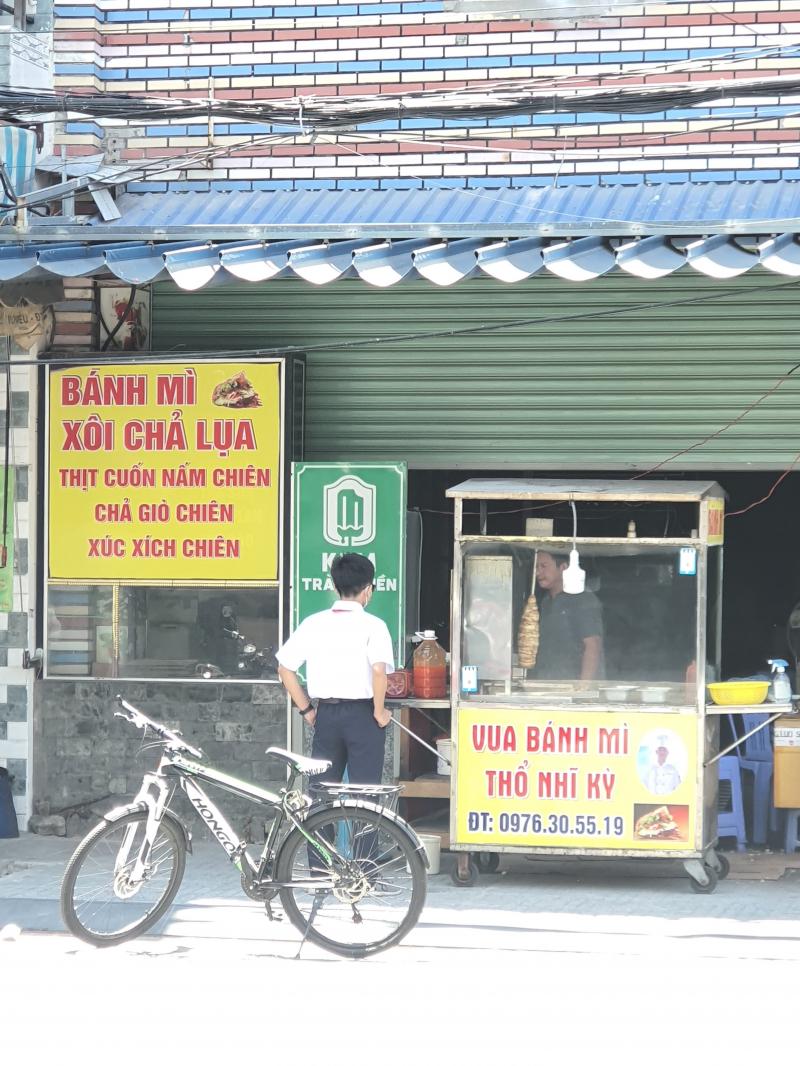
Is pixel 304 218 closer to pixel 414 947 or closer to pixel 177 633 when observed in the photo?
pixel 177 633

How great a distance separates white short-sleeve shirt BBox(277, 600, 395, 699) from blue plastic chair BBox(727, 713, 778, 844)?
10.3 ft

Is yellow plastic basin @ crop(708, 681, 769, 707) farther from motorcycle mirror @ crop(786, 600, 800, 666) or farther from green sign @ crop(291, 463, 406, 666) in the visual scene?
green sign @ crop(291, 463, 406, 666)

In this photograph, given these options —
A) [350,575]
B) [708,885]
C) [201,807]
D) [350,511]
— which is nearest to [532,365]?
[350,511]

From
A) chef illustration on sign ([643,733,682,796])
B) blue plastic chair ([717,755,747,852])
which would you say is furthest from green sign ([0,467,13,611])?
blue plastic chair ([717,755,747,852])

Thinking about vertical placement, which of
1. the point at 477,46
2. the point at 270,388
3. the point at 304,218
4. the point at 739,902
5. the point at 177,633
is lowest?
the point at 739,902

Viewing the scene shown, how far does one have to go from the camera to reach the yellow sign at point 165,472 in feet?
34.7

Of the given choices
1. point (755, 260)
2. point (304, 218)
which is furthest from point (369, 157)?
point (755, 260)

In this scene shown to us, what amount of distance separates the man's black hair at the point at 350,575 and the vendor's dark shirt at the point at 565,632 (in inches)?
60.1

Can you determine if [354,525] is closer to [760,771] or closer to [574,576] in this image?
[574,576]

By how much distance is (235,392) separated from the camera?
34.8 feet

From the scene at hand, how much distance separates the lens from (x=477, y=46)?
10641mm

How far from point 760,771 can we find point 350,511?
3.27 meters

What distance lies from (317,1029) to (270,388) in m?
5.13

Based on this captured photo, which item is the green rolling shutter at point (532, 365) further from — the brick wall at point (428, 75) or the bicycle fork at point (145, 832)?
the bicycle fork at point (145, 832)
